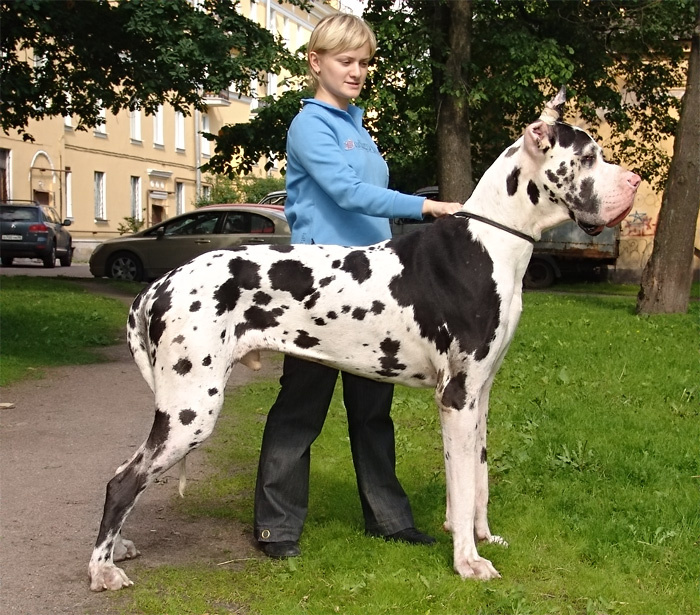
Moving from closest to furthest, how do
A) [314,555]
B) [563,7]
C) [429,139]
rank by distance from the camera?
1. [314,555]
2. [563,7]
3. [429,139]

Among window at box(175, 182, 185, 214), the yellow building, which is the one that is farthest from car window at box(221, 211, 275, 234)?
window at box(175, 182, 185, 214)

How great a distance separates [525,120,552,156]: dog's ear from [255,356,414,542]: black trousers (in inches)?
59.6

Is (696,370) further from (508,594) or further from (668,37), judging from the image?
(668,37)

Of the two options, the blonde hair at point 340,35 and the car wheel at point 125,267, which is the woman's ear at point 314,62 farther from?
the car wheel at point 125,267

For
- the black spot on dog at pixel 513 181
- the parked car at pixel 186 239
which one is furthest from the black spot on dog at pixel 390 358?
the parked car at pixel 186 239

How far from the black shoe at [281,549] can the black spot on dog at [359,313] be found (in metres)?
1.28

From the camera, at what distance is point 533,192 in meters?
4.20

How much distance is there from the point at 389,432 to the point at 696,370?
5.27 metres

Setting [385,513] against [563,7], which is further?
[563,7]

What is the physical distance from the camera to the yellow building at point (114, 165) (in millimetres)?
36719

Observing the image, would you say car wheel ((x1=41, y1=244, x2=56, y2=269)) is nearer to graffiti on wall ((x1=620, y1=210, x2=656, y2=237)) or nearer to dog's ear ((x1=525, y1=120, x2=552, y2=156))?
graffiti on wall ((x1=620, y1=210, x2=656, y2=237))

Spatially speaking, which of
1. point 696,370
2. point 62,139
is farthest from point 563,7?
point 62,139

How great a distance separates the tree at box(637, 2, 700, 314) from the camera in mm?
14742

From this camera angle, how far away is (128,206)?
4534 centimetres
